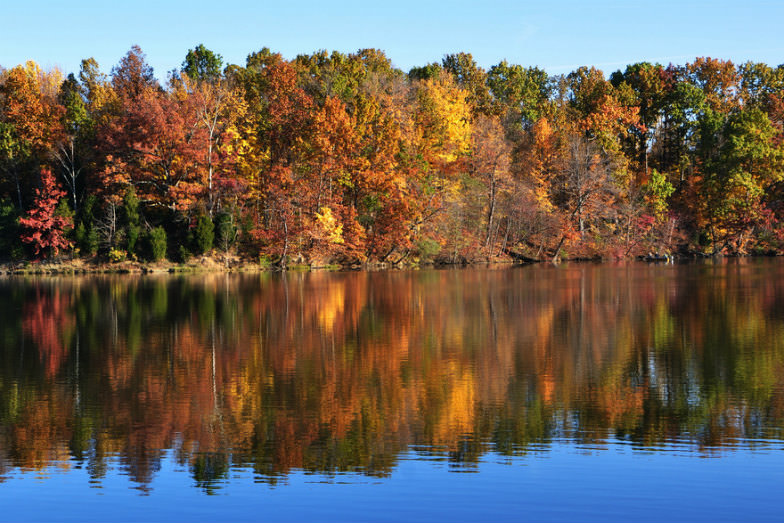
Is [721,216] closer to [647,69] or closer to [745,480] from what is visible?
[647,69]

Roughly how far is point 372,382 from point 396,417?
269 cm

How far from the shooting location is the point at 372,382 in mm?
14398

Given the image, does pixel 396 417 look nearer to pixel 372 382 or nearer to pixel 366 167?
pixel 372 382

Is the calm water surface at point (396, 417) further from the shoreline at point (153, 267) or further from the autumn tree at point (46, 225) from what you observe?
the autumn tree at point (46, 225)

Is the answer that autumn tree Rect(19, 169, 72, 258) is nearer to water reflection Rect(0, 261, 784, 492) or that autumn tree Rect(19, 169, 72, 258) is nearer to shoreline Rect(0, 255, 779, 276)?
shoreline Rect(0, 255, 779, 276)

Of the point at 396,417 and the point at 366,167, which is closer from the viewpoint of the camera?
the point at 396,417

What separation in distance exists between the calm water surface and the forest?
106 feet

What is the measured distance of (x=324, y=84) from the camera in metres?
64.8

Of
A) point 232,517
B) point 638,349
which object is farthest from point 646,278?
point 232,517

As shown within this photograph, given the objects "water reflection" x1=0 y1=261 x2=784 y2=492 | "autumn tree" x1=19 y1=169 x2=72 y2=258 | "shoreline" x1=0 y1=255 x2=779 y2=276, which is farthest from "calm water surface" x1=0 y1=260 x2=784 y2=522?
"autumn tree" x1=19 y1=169 x2=72 y2=258

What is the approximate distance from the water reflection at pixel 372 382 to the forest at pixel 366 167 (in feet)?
92.4

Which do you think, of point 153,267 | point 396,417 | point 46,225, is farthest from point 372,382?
point 46,225

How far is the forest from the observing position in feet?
186

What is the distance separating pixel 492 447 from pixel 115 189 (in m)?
52.3
